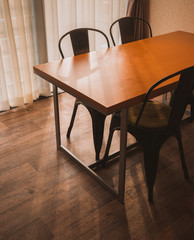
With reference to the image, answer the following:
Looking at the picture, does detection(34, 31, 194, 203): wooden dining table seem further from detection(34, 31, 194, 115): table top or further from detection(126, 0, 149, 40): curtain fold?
detection(126, 0, 149, 40): curtain fold

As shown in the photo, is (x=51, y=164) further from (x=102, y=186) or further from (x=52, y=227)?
(x=52, y=227)

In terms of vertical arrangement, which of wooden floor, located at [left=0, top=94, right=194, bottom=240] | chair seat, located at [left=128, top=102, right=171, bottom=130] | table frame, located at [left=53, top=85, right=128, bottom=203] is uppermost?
chair seat, located at [left=128, top=102, right=171, bottom=130]

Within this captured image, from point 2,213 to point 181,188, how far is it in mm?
1132

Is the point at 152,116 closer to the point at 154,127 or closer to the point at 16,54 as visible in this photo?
the point at 154,127

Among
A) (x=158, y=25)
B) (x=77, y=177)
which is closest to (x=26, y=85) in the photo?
(x=77, y=177)

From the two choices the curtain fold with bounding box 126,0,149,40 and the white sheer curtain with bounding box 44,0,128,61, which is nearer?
the white sheer curtain with bounding box 44,0,128,61

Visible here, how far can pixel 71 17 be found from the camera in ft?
9.92

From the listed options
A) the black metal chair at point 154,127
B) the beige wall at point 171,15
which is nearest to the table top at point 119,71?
the black metal chair at point 154,127

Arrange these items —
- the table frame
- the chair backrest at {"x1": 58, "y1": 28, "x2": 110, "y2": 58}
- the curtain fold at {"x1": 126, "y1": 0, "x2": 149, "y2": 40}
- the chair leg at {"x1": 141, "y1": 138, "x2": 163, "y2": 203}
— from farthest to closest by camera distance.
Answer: the curtain fold at {"x1": 126, "y1": 0, "x2": 149, "y2": 40}
the chair backrest at {"x1": 58, "y1": 28, "x2": 110, "y2": 58}
the chair leg at {"x1": 141, "y1": 138, "x2": 163, "y2": 203}
the table frame

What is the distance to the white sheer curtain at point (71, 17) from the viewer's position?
2850mm

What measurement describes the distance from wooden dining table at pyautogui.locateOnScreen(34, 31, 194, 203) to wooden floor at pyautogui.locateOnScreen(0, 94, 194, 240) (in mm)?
107

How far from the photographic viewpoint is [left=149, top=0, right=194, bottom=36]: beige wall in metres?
3.33

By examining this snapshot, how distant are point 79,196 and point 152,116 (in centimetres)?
69

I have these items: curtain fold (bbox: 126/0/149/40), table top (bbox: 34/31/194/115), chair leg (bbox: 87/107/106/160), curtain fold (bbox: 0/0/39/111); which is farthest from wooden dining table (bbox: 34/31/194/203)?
curtain fold (bbox: 126/0/149/40)
